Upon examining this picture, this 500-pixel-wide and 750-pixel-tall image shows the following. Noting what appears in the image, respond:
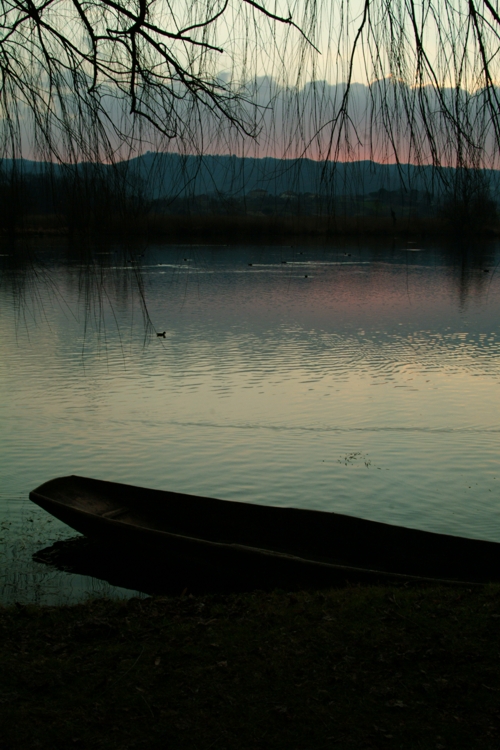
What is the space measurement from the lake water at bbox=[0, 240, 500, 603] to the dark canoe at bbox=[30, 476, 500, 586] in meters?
0.77

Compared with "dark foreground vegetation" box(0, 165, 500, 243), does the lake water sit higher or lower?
lower

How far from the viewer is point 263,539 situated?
790cm

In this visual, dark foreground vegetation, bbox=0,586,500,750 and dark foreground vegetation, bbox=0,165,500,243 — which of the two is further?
dark foreground vegetation, bbox=0,586,500,750

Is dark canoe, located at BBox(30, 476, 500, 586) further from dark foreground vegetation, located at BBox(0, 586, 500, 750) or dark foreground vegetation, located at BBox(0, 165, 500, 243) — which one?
dark foreground vegetation, located at BBox(0, 165, 500, 243)

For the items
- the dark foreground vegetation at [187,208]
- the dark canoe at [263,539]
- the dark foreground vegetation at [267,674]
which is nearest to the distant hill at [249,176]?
the dark foreground vegetation at [187,208]

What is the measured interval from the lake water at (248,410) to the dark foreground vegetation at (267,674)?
213cm

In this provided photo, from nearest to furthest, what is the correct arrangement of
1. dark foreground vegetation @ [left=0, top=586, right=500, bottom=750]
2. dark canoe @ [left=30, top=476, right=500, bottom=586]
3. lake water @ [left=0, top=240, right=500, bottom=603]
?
dark foreground vegetation @ [left=0, top=586, right=500, bottom=750]
dark canoe @ [left=30, top=476, right=500, bottom=586]
lake water @ [left=0, top=240, right=500, bottom=603]

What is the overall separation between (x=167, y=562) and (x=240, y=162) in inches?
185

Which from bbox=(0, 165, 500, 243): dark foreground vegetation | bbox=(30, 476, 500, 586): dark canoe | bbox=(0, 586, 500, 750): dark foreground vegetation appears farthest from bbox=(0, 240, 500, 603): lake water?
bbox=(0, 586, 500, 750): dark foreground vegetation

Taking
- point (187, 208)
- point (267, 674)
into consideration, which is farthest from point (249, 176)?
point (267, 674)

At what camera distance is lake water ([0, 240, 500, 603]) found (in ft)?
32.4

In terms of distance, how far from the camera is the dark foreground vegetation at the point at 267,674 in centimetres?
382

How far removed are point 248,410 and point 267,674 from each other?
11559 millimetres

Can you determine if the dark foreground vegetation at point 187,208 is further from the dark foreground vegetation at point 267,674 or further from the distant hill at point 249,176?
the dark foreground vegetation at point 267,674
